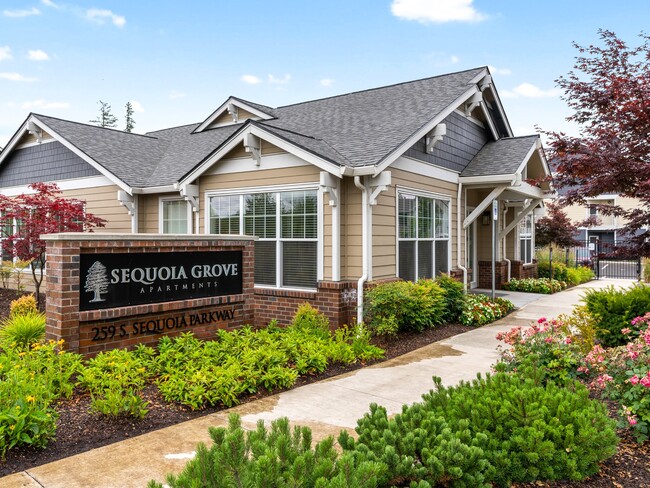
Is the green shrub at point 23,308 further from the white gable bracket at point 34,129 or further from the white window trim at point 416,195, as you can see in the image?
the white gable bracket at point 34,129

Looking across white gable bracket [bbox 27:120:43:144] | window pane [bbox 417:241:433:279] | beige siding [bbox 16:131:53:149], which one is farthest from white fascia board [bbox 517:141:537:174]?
beige siding [bbox 16:131:53:149]

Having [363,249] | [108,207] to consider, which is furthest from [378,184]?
[108,207]

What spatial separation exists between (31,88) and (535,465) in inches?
2932

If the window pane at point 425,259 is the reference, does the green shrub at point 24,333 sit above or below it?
below

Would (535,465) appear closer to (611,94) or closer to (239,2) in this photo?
(611,94)

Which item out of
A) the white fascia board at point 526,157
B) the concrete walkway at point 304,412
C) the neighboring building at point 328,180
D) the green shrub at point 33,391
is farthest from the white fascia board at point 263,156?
the white fascia board at point 526,157

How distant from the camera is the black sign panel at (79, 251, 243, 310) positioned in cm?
615

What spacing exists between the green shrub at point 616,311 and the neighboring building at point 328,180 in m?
3.71

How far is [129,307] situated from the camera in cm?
645

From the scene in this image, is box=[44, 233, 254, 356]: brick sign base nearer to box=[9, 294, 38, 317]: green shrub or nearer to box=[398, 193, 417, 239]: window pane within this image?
box=[9, 294, 38, 317]: green shrub

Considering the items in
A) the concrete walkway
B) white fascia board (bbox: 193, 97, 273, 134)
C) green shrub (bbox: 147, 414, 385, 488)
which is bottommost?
the concrete walkway

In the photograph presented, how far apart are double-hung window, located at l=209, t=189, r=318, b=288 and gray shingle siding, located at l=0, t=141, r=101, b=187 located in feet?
19.7

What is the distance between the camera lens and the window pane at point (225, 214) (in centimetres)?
1078

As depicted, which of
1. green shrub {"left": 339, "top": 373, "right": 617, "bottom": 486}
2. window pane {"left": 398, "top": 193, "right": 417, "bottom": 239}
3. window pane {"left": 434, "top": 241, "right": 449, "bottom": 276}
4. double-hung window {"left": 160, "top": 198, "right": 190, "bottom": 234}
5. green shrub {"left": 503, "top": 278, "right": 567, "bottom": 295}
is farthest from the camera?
green shrub {"left": 503, "top": 278, "right": 567, "bottom": 295}
